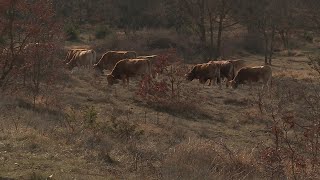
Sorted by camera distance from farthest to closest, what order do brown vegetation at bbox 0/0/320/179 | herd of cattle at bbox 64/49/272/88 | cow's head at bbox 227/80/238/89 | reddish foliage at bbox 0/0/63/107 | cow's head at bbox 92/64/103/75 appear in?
cow's head at bbox 92/64/103/75, cow's head at bbox 227/80/238/89, herd of cattle at bbox 64/49/272/88, reddish foliage at bbox 0/0/63/107, brown vegetation at bbox 0/0/320/179

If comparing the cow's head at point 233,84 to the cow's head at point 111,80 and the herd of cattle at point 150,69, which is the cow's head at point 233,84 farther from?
the cow's head at point 111,80

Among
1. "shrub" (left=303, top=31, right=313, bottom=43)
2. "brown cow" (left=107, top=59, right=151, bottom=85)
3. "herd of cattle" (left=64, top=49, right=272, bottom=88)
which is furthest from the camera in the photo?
"shrub" (left=303, top=31, right=313, bottom=43)

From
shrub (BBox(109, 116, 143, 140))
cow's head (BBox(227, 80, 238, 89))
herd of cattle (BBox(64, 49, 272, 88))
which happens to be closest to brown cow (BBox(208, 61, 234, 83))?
herd of cattle (BBox(64, 49, 272, 88))

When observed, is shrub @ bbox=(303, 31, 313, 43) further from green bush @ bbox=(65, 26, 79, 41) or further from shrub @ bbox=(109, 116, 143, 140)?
shrub @ bbox=(109, 116, 143, 140)

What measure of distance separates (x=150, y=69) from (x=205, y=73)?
4123 millimetres

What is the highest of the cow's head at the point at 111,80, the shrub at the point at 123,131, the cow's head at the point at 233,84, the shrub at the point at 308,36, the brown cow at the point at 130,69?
the shrub at the point at 123,131

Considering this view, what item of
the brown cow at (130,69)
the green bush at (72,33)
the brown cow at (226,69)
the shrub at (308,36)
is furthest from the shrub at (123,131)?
the shrub at (308,36)

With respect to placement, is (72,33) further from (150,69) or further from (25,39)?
(25,39)

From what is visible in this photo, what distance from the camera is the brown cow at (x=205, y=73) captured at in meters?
26.6

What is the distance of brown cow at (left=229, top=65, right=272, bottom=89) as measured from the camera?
25.4m

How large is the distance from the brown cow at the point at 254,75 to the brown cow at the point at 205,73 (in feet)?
4.38

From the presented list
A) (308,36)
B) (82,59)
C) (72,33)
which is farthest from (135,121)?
(308,36)

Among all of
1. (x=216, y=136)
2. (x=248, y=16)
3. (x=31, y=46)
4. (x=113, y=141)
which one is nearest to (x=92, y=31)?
(x=248, y=16)

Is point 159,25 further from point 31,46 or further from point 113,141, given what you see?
point 113,141
